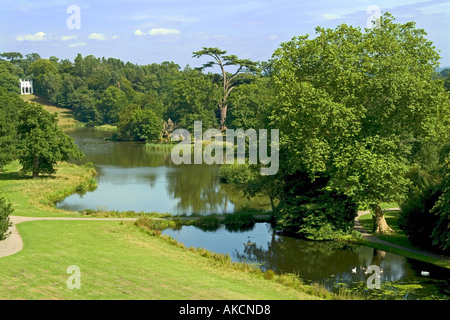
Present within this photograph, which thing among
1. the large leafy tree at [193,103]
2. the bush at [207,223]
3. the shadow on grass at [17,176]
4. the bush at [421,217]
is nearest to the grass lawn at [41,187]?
the shadow on grass at [17,176]

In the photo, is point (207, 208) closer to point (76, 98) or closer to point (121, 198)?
point (121, 198)

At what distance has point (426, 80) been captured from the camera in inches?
1299

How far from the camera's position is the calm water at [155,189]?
143ft

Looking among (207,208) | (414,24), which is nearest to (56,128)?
(207,208)

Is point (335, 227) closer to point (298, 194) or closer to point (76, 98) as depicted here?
point (298, 194)

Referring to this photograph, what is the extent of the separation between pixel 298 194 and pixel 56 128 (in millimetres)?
29512

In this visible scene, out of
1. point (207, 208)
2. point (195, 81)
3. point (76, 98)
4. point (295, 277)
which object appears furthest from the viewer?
point (76, 98)

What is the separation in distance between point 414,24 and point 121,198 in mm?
28710

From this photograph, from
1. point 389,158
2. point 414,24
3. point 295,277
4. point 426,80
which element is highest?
point 414,24

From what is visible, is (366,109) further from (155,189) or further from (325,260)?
(155,189)

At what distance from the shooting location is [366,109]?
107ft
